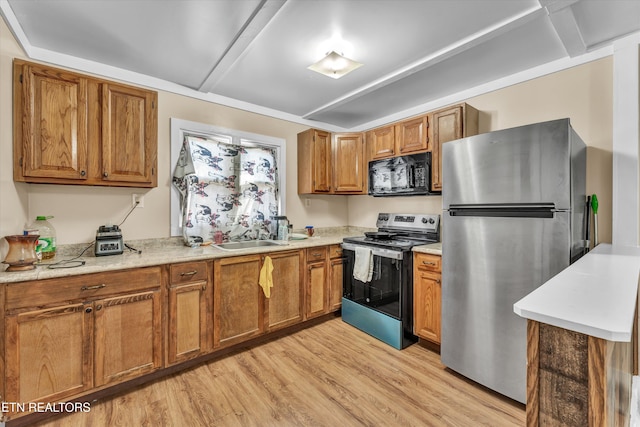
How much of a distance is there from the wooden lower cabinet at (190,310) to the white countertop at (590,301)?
6.77 ft

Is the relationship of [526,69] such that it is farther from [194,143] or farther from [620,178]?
[194,143]

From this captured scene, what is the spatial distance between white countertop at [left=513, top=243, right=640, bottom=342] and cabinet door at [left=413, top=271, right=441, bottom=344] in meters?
1.13

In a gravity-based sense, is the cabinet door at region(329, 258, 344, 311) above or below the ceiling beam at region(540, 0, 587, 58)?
below

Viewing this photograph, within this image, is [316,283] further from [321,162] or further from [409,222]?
[321,162]

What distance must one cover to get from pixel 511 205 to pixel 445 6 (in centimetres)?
127

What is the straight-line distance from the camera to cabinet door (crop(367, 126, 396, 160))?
10.3ft

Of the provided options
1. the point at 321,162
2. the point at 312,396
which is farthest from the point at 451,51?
the point at 312,396

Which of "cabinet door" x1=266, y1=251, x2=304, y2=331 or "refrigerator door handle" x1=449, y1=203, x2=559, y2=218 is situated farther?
"cabinet door" x1=266, y1=251, x2=304, y2=331

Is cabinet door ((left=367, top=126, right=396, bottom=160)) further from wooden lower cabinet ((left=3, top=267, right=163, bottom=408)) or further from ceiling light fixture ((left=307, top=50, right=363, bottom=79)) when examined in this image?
wooden lower cabinet ((left=3, top=267, right=163, bottom=408))

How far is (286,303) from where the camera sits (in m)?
2.73

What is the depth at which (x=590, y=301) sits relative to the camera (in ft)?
2.86

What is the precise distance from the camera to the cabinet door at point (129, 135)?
6.81 feet

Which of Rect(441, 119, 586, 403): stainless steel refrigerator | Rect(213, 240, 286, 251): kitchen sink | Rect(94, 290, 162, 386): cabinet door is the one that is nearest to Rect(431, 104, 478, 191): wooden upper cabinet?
Rect(441, 119, 586, 403): stainless steel refrigerator

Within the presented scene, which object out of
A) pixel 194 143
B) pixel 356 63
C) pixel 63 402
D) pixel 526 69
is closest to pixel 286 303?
pixel 63 402
